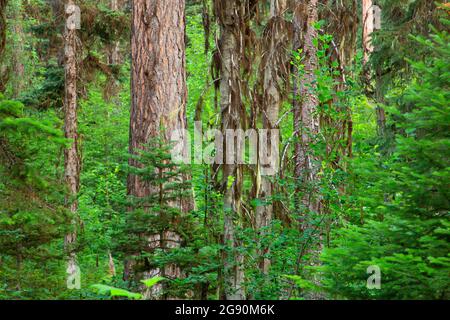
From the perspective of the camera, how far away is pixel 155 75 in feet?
31.4

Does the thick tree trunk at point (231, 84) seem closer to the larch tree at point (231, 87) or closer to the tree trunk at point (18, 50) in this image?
the larch tree at point (231, 87)

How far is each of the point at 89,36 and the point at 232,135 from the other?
10592mm

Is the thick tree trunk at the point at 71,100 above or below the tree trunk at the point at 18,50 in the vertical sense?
below

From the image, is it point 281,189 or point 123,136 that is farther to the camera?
point 123,136

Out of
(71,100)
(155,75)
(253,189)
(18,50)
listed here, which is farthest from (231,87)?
(18,50)

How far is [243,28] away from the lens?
377 inches

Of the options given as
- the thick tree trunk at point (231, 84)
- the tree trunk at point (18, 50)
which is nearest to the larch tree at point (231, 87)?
the thick tree trunk at point (231, 84)

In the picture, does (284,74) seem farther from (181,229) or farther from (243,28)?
(181,229)

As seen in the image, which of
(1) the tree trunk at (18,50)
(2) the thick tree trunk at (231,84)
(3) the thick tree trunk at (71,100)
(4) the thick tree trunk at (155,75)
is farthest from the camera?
(1) the tree trunk at (18,50)

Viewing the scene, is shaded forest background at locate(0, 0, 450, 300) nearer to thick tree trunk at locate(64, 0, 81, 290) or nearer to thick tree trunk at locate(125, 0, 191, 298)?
thick tree trunk at locate(125, 0, 191, 298)

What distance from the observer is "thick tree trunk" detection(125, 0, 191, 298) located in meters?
9.52

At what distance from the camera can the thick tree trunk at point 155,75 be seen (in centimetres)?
952

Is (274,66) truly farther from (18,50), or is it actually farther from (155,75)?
(18,50)
